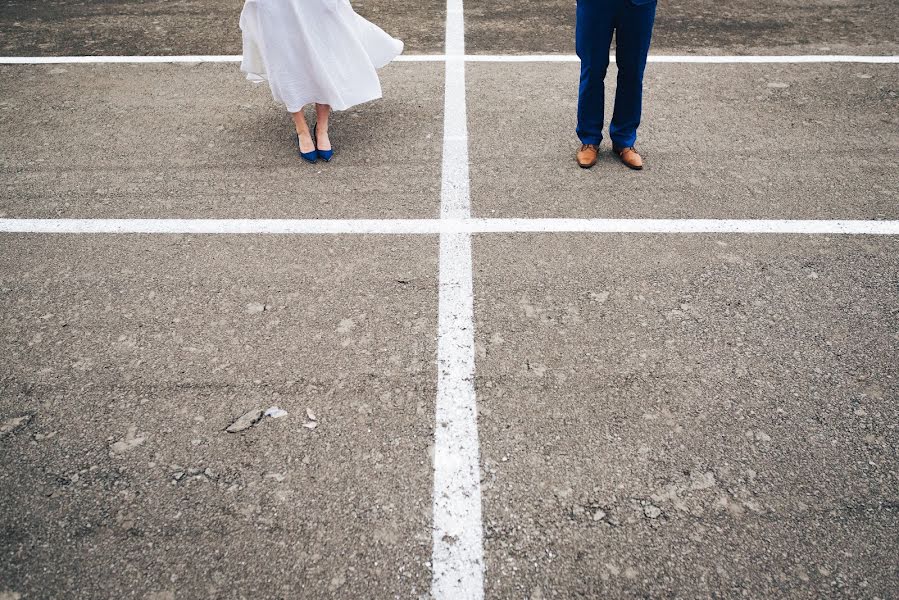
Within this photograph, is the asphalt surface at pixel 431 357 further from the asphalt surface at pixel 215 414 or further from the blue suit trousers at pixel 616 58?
the blue suit trousers at pixel 616 58

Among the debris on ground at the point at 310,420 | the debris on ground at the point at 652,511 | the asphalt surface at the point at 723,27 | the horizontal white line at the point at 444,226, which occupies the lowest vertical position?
the debris on ground at the point at 652,511

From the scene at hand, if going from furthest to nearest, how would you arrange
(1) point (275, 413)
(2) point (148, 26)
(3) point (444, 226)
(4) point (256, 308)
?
1. (2) point (148, 26)
2. (3) point (444, 226)
3. (4) point (256, 308)
4. (1) point (275, 413)

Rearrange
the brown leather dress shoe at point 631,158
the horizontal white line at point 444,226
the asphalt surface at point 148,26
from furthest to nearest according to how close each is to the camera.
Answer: the asphalt surface at point 148,26, the brown leather dress shoe at point 631,158, the horizontal white line at point 444,226

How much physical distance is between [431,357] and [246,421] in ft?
2.76

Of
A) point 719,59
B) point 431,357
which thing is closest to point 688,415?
point 431,357

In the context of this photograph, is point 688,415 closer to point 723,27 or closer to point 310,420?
point 310,420

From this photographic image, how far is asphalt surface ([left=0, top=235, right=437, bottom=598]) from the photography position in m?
2.05

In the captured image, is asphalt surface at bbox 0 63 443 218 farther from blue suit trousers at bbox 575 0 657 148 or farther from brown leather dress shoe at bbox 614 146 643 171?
brown leather dress shoe at bbox 614 146 643 171

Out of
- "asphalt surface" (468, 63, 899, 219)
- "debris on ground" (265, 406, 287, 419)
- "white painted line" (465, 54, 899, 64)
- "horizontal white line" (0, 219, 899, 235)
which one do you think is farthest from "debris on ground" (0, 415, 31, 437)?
"white painted line" (465, 54, 899, 64)

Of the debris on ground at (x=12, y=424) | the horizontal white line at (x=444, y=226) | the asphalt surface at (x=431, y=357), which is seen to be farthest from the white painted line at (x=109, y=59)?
the debris on ground at (x=12, y=424)

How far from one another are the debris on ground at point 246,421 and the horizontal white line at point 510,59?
4084 millimetres

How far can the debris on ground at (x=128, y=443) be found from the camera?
2.40 meters

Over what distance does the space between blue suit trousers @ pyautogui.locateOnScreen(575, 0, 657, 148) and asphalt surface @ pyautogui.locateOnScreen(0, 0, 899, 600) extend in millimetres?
292

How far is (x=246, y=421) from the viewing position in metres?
2.50
